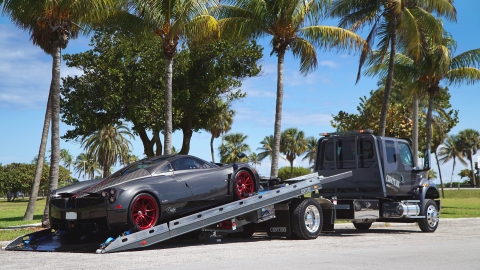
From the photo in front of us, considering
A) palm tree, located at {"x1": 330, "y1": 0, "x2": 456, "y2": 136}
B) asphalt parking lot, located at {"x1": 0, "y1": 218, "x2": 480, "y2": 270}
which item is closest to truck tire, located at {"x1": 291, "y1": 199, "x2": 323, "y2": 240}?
asphalt parking lot, located at {"x1": 0, "y1": 218, "x2": 480, "y2": 270}

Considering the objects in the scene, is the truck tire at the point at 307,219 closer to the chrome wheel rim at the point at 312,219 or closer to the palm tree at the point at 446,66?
the chrome wheel rim at the point at 312,219

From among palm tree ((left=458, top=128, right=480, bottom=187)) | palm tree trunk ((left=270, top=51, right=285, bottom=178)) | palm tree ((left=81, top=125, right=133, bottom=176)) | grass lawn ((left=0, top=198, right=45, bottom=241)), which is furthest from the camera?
palm tree ((left=458, top=128, right=480, bottom=187))

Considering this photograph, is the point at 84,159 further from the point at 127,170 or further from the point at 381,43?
the point at 127,170

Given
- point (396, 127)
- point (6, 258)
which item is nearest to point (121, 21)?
point (6, 258)

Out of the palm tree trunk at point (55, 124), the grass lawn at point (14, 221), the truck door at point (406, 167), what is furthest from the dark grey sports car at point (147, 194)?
the palm tree trunk at point (55, 124)

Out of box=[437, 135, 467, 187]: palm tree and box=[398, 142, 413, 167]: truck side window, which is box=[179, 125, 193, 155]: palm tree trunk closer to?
box=[398, 142, 413, 167]: truck side window

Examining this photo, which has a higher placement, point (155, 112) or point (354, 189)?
point (155, 112)

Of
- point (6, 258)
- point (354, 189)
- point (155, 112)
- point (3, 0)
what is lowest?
point (6, 258)

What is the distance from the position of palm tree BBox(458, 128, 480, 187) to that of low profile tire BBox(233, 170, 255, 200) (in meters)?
91.2

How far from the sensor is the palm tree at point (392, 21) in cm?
2327

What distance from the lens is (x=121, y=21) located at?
20.6m

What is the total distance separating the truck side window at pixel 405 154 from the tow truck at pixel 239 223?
1951 mm

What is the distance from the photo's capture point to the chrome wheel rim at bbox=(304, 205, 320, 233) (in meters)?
12.8

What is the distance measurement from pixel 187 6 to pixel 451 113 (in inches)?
1182
